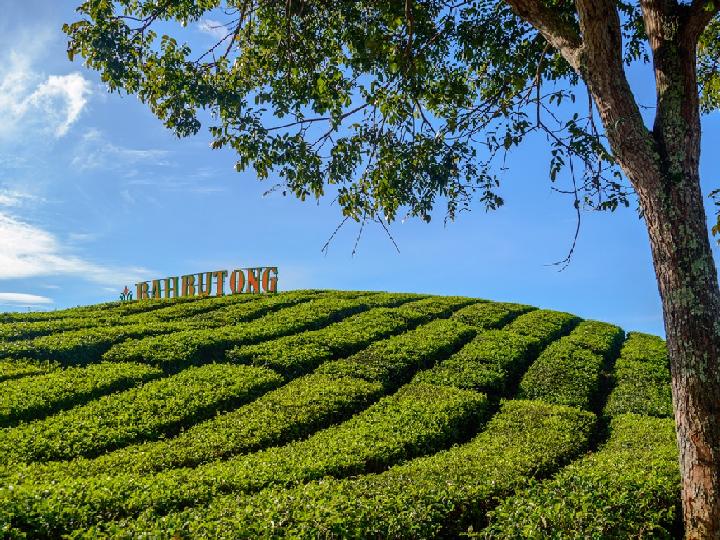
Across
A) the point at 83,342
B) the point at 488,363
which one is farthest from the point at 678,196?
the point at 83,342

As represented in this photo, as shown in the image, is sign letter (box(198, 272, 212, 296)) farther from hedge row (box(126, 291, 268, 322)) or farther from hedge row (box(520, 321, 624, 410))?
hedge row (box(520, 321, 624, 410))

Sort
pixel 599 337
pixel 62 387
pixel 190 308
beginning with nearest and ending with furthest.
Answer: pixel 62 387 < pixel 599 337 < pixel 190 308

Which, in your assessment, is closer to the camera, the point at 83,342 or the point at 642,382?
the point at 83,342

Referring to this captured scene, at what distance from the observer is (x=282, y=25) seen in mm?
12852

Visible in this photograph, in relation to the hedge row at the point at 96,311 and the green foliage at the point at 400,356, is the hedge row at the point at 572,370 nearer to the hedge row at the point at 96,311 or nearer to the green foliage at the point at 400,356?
the green foliage at the point at 400,356

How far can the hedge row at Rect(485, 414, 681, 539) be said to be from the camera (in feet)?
23.6

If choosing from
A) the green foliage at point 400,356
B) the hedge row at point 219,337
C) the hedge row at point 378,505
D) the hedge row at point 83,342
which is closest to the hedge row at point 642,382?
the green foliage at point 400,356

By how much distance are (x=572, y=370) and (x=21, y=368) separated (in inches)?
594

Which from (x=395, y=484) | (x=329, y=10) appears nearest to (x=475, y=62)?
(x=329, y=10)

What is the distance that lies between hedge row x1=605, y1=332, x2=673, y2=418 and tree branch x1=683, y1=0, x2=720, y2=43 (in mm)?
10049

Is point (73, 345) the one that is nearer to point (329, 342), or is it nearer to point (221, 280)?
point (329, 342)

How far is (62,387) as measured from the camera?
13914mm

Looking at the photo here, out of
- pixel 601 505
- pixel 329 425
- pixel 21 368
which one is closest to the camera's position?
pixel 601 505

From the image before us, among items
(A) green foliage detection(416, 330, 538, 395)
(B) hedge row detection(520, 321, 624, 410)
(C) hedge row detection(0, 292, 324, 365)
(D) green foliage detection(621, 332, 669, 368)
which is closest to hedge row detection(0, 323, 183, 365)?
(C) hedge row detection(0, 292, 324, 365)
